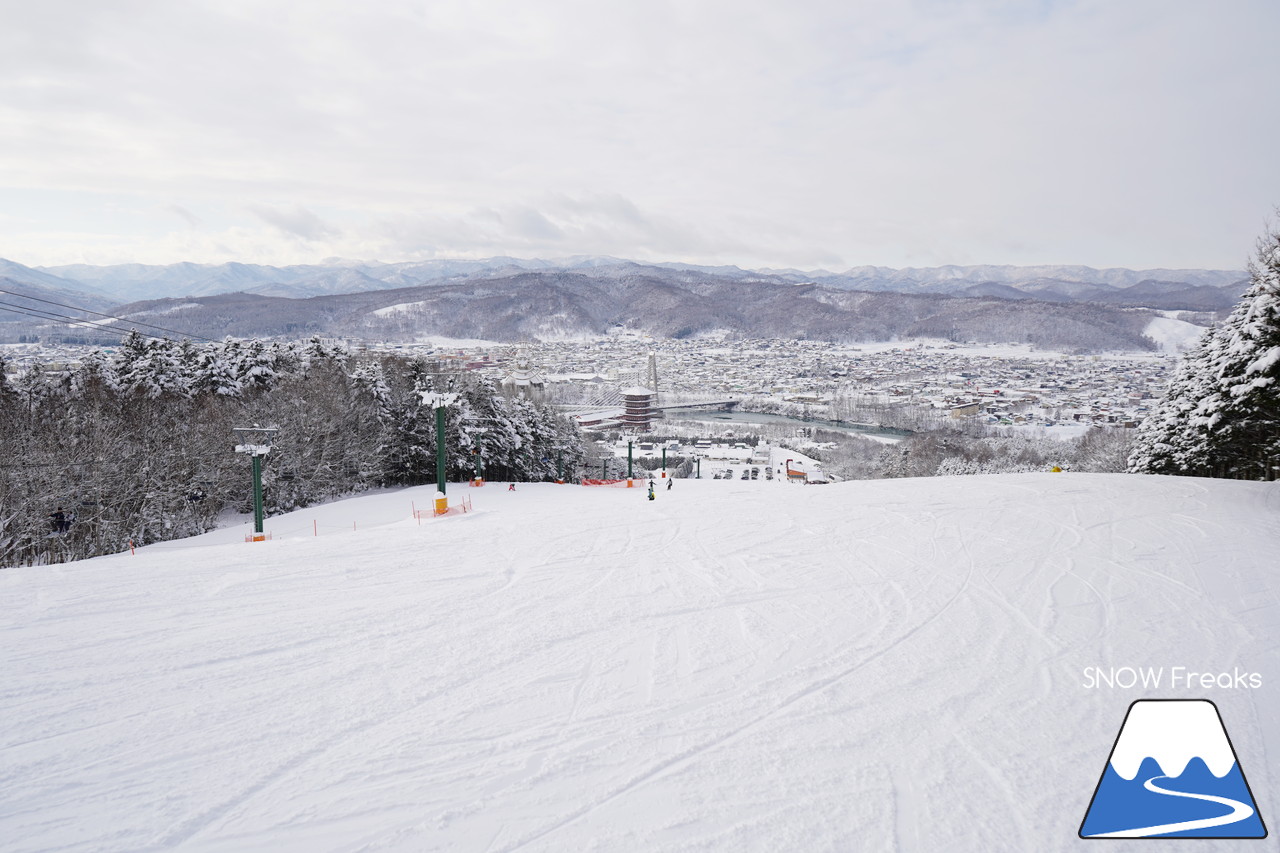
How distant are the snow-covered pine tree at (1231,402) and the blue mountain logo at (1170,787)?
1325 cm

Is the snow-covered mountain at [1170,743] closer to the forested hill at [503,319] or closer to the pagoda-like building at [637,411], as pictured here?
the pagoda-like building at [637,411]

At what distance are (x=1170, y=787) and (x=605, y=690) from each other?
3.66m

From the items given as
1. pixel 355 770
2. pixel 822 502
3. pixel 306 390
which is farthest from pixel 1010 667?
pixel 306 390

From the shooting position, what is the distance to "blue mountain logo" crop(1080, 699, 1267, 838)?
354cm

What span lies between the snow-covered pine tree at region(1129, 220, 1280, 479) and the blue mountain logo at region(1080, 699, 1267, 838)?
13.2m

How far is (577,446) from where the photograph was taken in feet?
138

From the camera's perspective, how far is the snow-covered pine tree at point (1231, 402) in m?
13.5

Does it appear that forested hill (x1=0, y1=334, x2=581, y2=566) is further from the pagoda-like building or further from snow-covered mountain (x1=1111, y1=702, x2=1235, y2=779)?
the pagoda-like building

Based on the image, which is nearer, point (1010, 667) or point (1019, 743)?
point (1019, 743)

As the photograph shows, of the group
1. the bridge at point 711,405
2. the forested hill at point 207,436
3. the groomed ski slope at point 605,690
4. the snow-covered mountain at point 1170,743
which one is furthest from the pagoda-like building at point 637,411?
the snow-covered mountain at point 1170,743

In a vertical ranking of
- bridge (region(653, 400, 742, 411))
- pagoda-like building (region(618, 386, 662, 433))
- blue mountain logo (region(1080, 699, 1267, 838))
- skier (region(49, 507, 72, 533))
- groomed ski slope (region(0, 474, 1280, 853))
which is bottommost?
Answer: bridge (region(653, 400, 742, 411))

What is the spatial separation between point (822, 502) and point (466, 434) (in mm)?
19044

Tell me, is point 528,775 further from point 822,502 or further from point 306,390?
point 306,390

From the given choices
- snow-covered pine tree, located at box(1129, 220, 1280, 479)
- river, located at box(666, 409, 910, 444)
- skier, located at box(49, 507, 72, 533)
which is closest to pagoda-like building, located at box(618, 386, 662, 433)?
river, located at box(666, 409, 910, 444)
